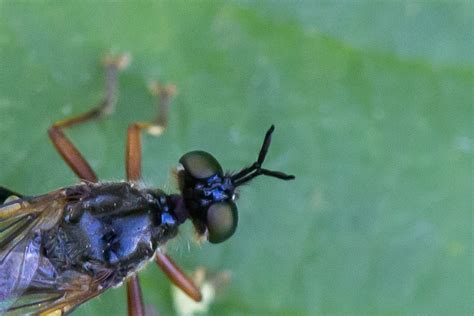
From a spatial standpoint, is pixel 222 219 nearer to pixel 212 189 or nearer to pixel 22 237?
pixel 212 189


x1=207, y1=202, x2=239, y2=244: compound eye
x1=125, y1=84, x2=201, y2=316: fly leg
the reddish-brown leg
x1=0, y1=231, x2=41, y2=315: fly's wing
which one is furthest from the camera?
the reddish-brown leg

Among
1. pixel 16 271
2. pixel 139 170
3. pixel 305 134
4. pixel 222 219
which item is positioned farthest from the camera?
pixel 305 134

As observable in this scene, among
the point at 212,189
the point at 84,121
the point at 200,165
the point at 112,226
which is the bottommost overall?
the point at 112,226

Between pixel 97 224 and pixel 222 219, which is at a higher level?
pixel 222 219

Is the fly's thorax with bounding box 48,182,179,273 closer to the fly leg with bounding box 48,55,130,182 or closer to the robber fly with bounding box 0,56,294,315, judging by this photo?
the robber fly with bounding box 0,56,294,315

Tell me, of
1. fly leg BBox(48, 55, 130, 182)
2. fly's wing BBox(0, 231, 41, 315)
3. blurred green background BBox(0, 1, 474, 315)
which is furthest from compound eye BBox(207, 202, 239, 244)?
fly's wing BBox(0, 231, 41, 315)

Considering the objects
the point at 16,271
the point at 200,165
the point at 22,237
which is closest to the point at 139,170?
the point at 200,165

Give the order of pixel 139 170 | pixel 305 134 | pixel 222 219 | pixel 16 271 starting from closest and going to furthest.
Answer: pixel 16 271 < pixel 222 219 < pixel 139 170 < pixel 305 134

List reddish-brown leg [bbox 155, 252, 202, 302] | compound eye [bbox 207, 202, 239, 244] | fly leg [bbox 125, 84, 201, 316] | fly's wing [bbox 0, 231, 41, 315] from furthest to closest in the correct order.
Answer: reddish-brown leg [bbox 155, 252, 202, 302] < fly leg [bbox 125, 84, 201, 316] < compound eye [bbox 207, 202, 239, 244] < fly's wing [bbox 0, 231, 41, 315]
